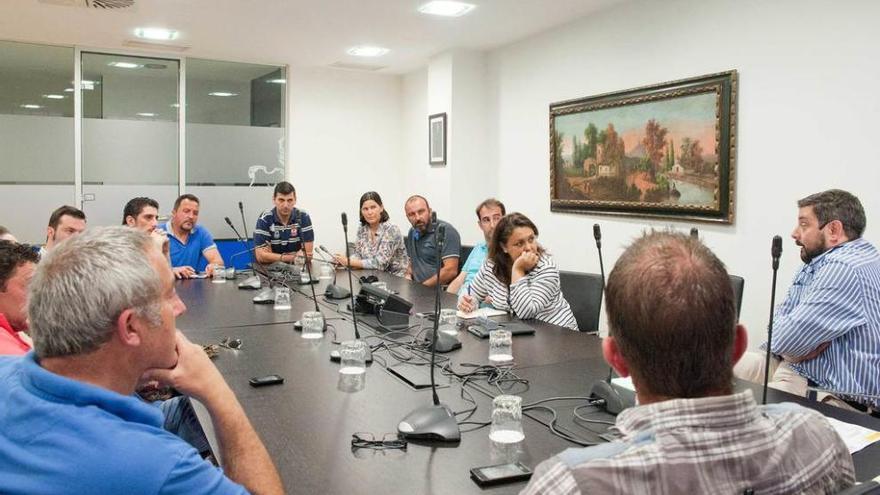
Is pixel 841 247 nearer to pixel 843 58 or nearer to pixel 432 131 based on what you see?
pixel 843 58

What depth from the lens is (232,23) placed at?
16.3ft

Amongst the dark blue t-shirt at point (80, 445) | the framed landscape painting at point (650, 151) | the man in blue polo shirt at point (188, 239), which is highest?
the framed landscape painting at point (650, 151)

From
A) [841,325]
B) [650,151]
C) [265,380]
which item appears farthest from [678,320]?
[650,151]

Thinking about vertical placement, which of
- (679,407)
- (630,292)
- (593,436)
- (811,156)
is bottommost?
(593,436)

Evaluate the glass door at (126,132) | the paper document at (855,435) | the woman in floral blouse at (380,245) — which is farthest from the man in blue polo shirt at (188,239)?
the paper document at (855,435)

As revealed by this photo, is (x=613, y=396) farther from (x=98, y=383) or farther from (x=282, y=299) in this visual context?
(x=282, y=299)

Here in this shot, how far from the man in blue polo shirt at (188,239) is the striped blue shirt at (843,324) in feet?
11.3

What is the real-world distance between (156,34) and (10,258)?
4011mm

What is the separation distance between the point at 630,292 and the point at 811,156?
2.98 m

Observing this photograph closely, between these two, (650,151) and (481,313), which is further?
(650,151)

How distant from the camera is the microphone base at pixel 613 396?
1.65 m

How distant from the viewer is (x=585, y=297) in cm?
319

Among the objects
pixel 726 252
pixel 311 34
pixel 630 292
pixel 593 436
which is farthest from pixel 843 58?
pixel 311 34

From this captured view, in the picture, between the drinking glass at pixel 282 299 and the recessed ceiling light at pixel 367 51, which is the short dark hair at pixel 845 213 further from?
the recessed ceiling light at pixel 367 51
